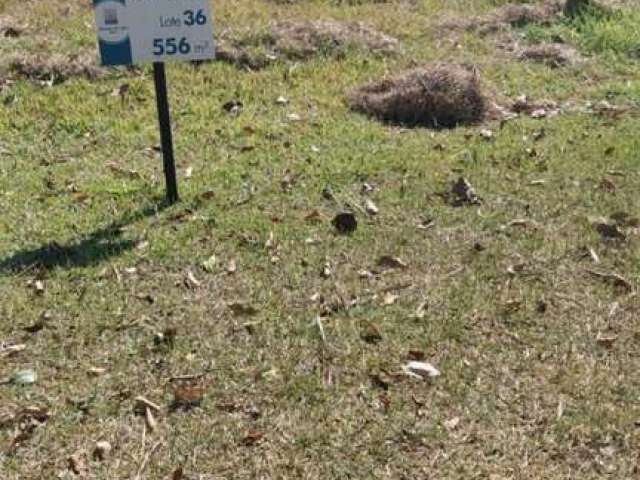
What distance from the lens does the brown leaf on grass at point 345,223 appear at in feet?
15.7

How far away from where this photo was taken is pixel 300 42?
26.4 ft

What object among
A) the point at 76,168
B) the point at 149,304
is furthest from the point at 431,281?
the point at 76,168

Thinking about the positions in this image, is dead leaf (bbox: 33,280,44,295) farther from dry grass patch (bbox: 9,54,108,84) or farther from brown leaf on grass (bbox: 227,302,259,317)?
dry grass patch (bbox: 9,54,108,84)

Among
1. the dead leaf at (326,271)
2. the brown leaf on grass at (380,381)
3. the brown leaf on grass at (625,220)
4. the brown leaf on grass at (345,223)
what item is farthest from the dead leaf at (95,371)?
the brown leaf on grass at (625,220)

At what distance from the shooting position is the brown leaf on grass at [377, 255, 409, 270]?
4434 millimetres

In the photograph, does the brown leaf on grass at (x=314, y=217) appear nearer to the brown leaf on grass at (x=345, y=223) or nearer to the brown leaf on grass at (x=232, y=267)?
the brown leaf on grass at (x=345, y=223)

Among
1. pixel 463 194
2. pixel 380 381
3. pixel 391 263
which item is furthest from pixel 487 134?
pixel 380 381

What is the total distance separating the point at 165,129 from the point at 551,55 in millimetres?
4651

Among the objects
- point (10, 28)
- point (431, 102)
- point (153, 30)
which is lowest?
point (431, 102)

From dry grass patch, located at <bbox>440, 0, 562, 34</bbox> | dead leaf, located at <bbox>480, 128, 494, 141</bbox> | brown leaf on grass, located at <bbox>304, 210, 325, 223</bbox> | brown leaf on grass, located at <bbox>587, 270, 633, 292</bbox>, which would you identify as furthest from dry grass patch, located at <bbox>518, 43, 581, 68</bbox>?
brown leaf on grass, located at <bbox>587, 270, 633, 292</bbox>

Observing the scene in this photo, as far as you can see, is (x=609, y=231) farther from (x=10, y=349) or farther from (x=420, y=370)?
(x=10, y=349)

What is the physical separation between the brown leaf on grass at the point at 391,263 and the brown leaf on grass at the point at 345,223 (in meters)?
0.36

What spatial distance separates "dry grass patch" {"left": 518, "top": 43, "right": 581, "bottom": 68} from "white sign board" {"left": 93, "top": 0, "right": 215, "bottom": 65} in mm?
4427

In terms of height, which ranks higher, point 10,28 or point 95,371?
point 10,28
